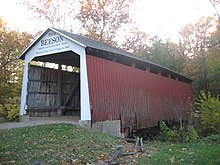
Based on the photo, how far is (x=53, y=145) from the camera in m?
6.59

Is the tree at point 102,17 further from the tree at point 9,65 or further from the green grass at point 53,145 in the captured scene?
the green grass at point 53,145

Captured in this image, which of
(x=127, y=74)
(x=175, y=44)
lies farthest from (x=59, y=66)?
(x=175, y=44)

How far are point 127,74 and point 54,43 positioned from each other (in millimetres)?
4025

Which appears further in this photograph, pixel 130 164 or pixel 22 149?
pixel 22 149

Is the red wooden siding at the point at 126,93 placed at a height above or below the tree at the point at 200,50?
below

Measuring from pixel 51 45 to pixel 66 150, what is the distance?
641 centimetres

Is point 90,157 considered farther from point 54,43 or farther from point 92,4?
point 92,4

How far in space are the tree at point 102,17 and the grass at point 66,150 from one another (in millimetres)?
18299

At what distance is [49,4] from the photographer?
24.1 metres

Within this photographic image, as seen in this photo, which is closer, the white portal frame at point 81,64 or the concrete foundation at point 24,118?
the white portal frame at point 81,64

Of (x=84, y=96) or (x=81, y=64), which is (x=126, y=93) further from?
(x=81, y=64)

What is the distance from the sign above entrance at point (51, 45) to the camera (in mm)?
10695

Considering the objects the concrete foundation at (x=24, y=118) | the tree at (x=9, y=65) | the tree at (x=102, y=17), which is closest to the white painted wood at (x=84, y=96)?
the concrete foundation at (x=24, y=118)

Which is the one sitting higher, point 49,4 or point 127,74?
point 49,4
